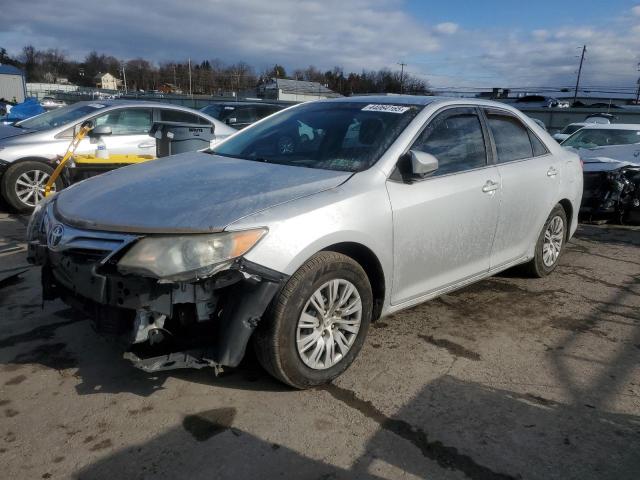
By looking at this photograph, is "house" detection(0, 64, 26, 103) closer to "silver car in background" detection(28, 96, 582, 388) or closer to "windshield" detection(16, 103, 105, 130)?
"windshield" detection(16, 103, 105, 130)

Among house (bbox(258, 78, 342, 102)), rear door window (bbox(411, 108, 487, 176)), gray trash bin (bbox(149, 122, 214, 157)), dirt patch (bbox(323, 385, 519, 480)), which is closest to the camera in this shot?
dirt patch (bbox(323, 385, 519, 480))

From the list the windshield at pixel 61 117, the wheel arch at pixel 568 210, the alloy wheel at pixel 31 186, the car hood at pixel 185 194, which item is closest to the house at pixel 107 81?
the windshield at pixel 61 117

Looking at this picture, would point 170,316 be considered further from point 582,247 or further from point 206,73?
point 206,73

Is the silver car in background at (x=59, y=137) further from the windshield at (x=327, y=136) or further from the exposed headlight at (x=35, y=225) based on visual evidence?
the exposed headlight at (x=35, y=225)

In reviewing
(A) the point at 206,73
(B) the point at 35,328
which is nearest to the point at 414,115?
(B) the point at 35,328

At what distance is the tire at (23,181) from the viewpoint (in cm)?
702

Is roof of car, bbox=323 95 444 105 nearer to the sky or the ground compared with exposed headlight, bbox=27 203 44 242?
nearer to the sky

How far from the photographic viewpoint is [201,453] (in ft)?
8.00

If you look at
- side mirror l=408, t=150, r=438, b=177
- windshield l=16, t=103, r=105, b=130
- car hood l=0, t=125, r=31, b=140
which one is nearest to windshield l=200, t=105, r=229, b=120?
windshield l=16, t=103, r=105, b=130

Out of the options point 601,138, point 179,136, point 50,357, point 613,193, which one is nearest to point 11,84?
point 179,136

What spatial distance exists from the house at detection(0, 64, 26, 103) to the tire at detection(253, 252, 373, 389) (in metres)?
42.0

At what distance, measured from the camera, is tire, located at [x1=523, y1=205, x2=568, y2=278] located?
4.85 m

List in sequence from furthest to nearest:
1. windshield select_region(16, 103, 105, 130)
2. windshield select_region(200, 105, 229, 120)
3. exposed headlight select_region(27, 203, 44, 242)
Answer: windshield select_region(200, 105, 229, 120), windshield select_region(16, 103, 105, 130), exposed headlight select_region(27, 203, 44, 242)

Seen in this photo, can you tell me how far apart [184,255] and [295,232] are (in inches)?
22.4
